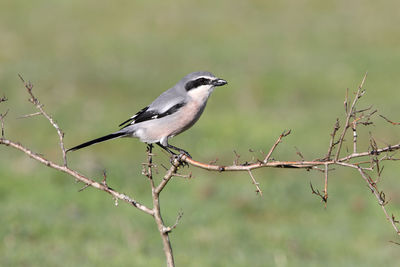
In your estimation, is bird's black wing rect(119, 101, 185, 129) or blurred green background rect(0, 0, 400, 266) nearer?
bird's black wing rect(119, 101, 185, 129)

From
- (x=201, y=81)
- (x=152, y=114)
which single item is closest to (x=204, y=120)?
(x=152, y=114)

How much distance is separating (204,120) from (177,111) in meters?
9.56

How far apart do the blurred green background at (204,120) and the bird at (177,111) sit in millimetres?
1601

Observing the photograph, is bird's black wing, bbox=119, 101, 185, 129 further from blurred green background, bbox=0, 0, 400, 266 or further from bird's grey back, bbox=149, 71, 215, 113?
blurred green background, bbox=0, 0, 400, 266

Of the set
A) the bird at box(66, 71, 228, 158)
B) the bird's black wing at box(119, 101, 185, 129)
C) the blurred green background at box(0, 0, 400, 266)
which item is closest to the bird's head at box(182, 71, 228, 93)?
the bird at box(66, 71, 228, 158)

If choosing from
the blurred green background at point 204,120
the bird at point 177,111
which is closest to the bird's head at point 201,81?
the bird at point 177,111

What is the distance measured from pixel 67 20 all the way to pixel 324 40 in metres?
8.91

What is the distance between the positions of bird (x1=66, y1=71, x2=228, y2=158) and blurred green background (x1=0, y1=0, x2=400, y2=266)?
1.60m

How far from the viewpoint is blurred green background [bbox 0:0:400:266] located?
817cm

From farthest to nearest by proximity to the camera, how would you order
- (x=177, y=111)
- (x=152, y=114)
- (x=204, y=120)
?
1. (x=204, y=120)
2. (x=152, y=114)
3. (x=177, y=111)

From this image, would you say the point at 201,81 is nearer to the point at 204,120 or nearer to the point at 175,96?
the point at 175,96

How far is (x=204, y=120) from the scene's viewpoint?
51.2 feet

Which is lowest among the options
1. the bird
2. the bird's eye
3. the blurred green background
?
the bird

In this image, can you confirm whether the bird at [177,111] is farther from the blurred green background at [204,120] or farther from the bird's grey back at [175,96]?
the blurred green background at [204,120]
